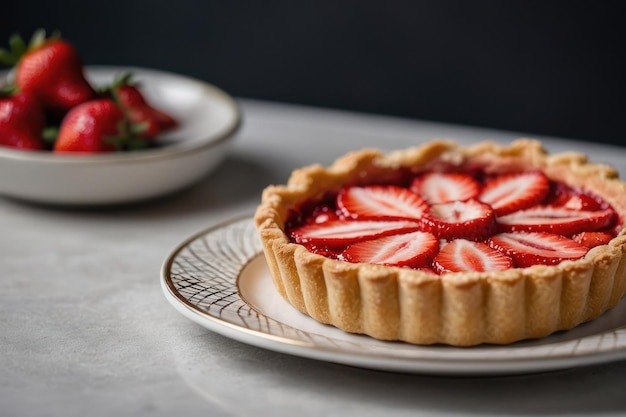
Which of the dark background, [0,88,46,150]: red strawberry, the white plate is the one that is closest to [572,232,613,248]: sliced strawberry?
the white plate

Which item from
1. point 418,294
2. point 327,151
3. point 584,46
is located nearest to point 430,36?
point 584,46

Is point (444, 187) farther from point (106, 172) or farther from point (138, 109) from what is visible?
point (138, 109)

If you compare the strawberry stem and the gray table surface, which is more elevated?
the strawberry stem

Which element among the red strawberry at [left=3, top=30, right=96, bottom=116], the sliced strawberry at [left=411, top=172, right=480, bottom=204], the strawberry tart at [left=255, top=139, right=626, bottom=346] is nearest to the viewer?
the strawberry tart at [left=255, top=139, right=626, bottom=346]

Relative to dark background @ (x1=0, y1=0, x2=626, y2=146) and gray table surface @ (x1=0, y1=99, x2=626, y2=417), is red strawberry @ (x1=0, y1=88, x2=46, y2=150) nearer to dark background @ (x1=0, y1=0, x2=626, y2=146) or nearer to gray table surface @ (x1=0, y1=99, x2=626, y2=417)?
gray table surface @ (x1=0, y1=99, x2=626, y2=417)

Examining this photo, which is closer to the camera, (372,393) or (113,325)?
(372,393)

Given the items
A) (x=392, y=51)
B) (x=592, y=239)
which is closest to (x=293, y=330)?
(x=592, y=239)

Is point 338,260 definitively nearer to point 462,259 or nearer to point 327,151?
point 462,259
